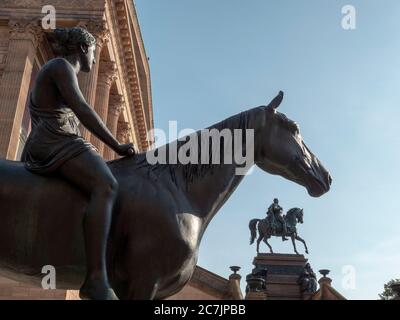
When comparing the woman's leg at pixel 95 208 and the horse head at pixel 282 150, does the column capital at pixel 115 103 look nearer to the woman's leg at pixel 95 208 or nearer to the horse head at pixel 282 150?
the horse head at pixel 282 150

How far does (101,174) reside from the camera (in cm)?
373

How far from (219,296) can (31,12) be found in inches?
743

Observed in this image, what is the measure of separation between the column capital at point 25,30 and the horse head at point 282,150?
77.4 feet

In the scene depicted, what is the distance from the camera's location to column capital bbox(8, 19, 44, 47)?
1001 inches

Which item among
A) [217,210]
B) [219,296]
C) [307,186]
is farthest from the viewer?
[219,296]

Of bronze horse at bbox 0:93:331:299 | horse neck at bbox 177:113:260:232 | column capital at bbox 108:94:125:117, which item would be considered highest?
column capital at bbox 108:94:125:117

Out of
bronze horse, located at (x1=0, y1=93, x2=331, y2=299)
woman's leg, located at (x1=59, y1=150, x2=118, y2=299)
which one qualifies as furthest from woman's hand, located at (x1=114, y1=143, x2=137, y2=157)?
woman's leg, located at (x1=59, y1=150, x2=118, y2=299)

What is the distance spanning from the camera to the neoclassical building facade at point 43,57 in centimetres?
2252

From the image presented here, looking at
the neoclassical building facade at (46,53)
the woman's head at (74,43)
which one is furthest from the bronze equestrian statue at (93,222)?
the neoclassical building facade at (46,53)

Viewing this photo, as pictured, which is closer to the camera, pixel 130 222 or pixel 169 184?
pixel 130 222

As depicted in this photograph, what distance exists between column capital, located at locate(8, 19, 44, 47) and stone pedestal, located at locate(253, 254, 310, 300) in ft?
64.2

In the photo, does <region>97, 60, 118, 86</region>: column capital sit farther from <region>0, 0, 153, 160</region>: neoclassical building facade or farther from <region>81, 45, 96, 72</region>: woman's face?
<region>81, 45, 96, 72</region>: woman's face
